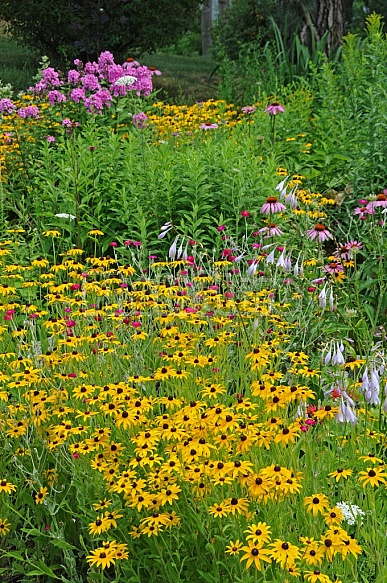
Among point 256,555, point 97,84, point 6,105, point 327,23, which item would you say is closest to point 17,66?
point 327,23

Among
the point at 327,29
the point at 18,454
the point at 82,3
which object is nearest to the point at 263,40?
the point at 82,3

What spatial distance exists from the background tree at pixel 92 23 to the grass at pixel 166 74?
0.79m

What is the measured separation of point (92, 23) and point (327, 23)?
4504 mm

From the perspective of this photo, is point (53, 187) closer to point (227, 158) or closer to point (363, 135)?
point (227, 158)

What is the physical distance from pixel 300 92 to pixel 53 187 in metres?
3.06

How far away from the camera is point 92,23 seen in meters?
12.4

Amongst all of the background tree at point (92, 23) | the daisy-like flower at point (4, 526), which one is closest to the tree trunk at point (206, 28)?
the background tree at point (92, 23)

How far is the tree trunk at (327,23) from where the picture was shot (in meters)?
9.39

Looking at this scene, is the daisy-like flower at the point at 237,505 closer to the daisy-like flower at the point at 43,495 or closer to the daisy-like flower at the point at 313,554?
the daisy-like flower at the point at 313,554

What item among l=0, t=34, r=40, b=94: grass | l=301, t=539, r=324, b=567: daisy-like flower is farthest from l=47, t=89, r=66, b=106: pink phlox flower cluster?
l=0, t=34, r=40, b=94: grass

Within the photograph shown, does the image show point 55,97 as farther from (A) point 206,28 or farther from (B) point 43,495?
(A) point 206,28

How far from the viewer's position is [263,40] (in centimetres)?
1430

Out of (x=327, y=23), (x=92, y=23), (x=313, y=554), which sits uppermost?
(x=327, y=23)

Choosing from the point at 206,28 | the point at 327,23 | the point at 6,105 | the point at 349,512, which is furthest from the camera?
the point at 206,28
